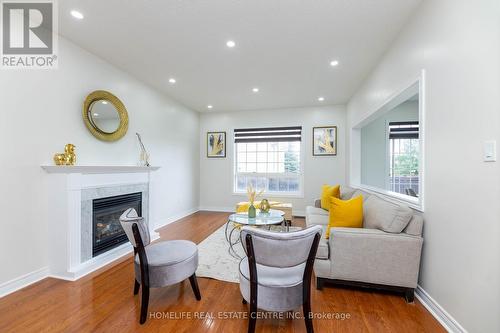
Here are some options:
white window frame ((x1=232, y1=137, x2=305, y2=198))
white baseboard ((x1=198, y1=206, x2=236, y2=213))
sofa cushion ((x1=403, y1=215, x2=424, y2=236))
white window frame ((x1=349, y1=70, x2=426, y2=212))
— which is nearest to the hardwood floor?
sofa cushion ((x1=403, y1=215, x2=424, y2=236))

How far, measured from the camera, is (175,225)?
438 cm

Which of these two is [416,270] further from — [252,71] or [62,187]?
[62,187]

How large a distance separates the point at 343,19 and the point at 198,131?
4473 millimetres

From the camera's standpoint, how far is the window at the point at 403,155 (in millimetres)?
4723

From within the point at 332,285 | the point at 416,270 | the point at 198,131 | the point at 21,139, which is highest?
the point at 198,131

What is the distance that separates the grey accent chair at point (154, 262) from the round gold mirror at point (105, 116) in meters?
1.70

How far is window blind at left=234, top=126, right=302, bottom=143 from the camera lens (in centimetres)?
546

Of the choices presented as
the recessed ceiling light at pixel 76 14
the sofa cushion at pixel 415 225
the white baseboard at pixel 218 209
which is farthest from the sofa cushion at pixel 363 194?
the recessed ceiling light at pixel 76 14

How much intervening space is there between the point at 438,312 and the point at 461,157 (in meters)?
1.24

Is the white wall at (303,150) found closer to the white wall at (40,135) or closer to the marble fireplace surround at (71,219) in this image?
the white wall at (40,135)

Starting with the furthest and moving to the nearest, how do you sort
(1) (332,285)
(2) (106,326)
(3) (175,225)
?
1. (3) (175,225)
2. (1) (332,285)
3. (2) (106,326)

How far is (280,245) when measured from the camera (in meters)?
1.30

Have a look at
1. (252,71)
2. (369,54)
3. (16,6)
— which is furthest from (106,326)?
(369,54)

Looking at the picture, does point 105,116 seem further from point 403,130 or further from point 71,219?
point 403,130
